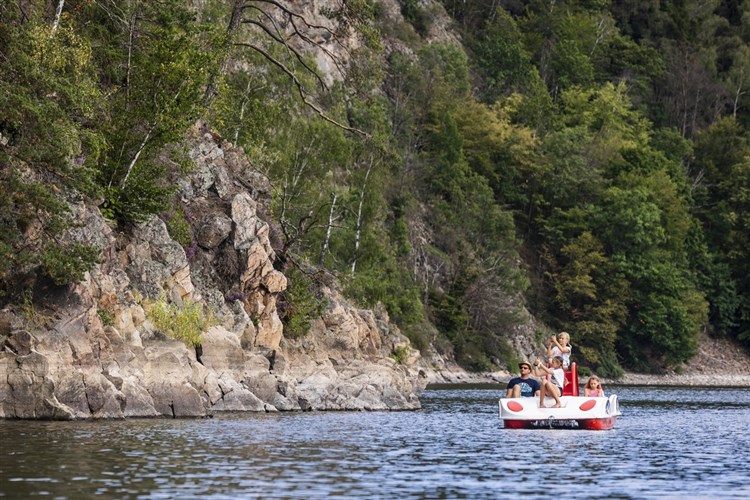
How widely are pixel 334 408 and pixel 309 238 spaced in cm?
3079

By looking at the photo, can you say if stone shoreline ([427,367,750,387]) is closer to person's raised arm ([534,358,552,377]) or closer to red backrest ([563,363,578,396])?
red backrest ([563,363,578,396])

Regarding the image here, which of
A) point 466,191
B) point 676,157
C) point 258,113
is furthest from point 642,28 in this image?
point 258,113

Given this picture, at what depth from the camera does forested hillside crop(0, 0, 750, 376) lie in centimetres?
4459

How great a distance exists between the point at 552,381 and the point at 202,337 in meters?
13.2

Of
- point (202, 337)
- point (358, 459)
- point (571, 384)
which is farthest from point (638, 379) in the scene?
point (358, 459)

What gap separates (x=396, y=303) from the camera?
293ft

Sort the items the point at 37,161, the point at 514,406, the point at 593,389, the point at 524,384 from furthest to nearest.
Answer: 1. the point at 593,389
2. the point at 524,384
3. the point at 514,406
4. the point at 37,161

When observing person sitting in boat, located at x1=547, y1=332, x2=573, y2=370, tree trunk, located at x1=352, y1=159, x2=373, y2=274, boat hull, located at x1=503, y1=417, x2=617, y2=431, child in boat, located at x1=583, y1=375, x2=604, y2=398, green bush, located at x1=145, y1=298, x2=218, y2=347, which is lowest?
boat hull, located at x1=503, y1=417, x2=617, y2=431

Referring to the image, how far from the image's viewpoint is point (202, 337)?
155 ft

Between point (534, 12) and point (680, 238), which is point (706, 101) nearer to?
point (534, 12)

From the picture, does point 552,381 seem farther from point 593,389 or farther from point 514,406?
point 593,389

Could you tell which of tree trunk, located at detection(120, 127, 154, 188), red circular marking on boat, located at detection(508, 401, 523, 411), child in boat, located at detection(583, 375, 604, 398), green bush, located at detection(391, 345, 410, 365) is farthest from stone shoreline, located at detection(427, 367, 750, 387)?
red circular marking on boat, located at detection(508, 401, 523, 411)

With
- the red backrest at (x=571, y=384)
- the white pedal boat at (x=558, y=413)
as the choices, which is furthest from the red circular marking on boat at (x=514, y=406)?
the red backrest at (x=571, y=384)

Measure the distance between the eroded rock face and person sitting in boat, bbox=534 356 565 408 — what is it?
11.3 m
